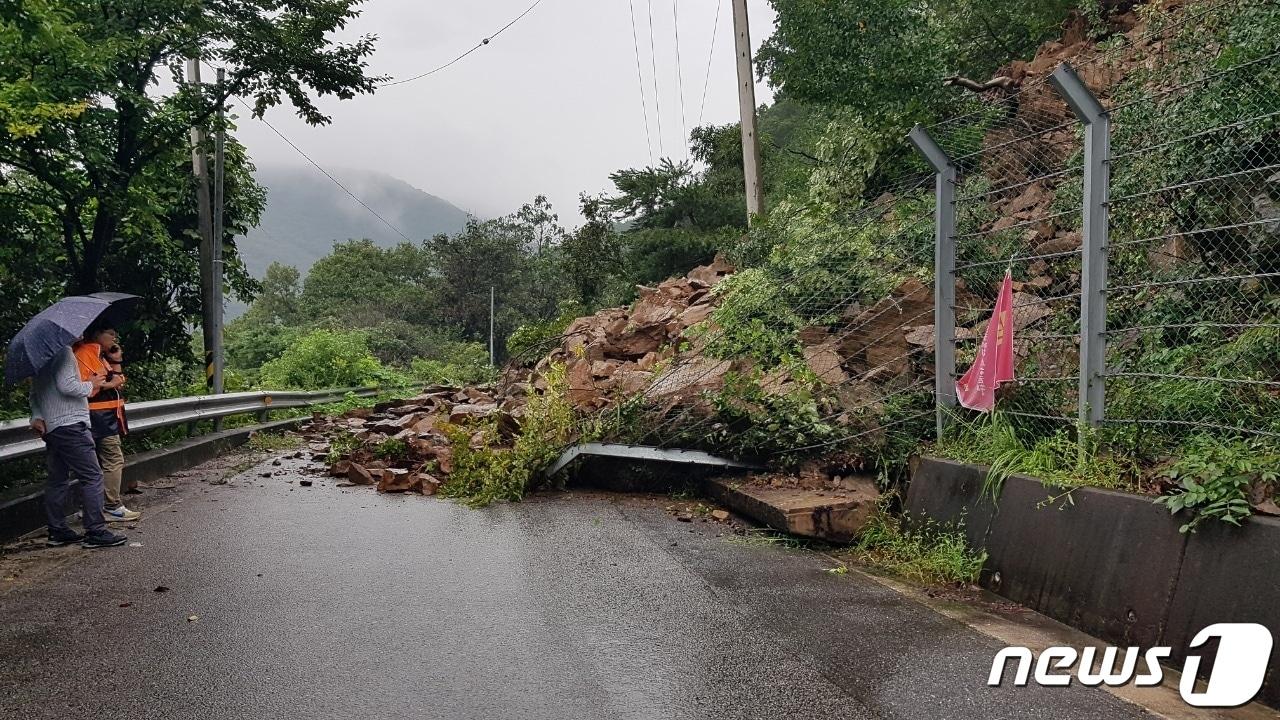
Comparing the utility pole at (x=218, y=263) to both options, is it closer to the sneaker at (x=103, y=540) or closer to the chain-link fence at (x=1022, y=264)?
the sneaker at (x=103, y=540)

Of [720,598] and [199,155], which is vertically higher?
[199,155]

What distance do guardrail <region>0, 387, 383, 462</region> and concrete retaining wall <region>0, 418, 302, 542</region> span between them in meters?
0.31

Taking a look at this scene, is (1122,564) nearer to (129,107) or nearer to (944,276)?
(944,276)

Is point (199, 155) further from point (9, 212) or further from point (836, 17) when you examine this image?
point (836, 17)

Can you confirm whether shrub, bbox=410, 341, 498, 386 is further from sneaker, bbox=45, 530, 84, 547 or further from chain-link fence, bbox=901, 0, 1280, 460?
chain-link fence, bbox=901, 0, 1280, 460

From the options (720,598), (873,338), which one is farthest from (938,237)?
(720,598)

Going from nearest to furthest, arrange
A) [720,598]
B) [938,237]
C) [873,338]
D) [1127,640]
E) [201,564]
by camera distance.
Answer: [1127,640] → [720,598] → [201,564] → [938,237] → [873,338]

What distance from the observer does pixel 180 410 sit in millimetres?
11258

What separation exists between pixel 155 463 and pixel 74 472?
3690 millimetres

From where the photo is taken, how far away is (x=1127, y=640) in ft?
13.1

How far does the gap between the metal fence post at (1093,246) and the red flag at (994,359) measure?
2.25 feet

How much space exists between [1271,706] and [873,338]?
5.42m

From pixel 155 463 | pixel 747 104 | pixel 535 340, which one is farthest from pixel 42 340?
pixel 535 340

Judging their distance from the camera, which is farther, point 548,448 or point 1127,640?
point 548,448
